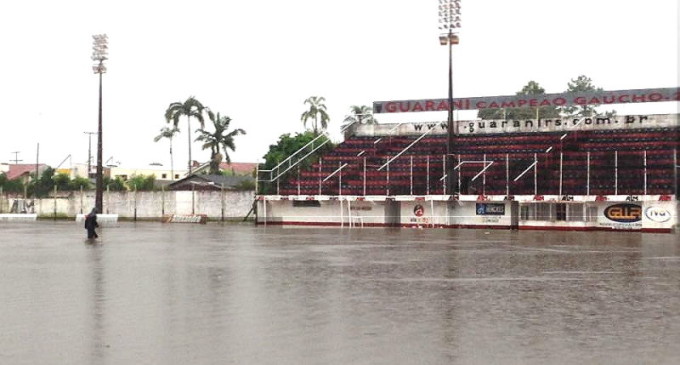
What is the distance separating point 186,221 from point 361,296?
5161 centimetres

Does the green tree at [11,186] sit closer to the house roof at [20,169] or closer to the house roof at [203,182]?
the house roof at [203,182]

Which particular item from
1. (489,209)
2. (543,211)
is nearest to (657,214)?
(543,211)

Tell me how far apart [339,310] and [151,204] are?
197ft

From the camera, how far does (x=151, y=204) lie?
71.2 metres

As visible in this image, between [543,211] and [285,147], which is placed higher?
[285,147]

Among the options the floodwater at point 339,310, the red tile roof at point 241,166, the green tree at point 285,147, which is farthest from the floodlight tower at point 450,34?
the red tile roof at point 241,166

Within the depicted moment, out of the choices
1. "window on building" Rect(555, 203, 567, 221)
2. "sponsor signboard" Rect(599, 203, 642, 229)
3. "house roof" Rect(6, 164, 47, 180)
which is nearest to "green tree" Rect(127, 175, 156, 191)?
"house roof" Rect(6, 164, 47, 180)

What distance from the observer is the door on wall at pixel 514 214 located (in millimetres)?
51438

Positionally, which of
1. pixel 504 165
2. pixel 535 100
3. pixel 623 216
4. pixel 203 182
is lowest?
pixel 623 216

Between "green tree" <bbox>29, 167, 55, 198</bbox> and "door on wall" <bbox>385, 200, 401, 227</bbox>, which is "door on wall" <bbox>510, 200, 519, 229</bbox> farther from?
"green tree" <bbox>29, 167, 55, 198</bbox>

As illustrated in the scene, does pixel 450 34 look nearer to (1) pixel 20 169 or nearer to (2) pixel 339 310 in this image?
(2) pixel 339 310

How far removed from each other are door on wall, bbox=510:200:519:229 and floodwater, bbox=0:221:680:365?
1031 inches

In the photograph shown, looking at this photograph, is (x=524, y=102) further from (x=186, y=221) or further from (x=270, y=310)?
(x=270, y=310)

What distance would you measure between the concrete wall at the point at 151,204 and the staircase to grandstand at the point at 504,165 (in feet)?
19.1
